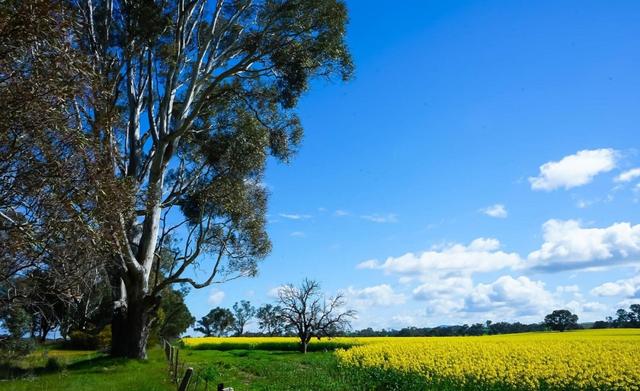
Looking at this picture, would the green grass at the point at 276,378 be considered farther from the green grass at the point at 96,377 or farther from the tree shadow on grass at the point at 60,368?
the tree shadow on grass at the point at 60,368

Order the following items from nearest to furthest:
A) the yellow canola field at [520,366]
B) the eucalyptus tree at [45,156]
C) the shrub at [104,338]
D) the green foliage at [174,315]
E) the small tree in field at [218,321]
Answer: the eucalyptus tree at [45,156] < the yellow canola field at [520,366] < the shrub at [104,338] < the green foliage at [174,315] < the small tree in field at [218,321]

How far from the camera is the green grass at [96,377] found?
16000 mm

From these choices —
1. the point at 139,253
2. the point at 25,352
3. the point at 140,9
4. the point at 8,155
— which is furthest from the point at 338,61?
the point at 25,352

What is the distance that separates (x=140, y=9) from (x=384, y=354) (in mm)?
19307

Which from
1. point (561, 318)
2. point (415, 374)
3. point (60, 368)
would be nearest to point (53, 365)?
point (60, 368)

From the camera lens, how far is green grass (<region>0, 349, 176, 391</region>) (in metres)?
16.0

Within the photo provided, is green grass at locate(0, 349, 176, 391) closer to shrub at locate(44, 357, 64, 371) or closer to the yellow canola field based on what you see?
shrub at locate(44, 357, 64, 371)

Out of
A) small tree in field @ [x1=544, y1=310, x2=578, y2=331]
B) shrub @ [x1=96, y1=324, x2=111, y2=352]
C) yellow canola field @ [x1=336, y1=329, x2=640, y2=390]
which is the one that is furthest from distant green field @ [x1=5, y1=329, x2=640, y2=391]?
small tree in field @ [x1=544, y1=310, x2=578, y2=331]

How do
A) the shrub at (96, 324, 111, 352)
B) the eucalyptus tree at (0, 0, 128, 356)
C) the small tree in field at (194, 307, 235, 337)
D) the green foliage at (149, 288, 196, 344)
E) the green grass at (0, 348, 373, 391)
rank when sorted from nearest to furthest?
the eucalyptus tree at (0, 0, 128, 356) < the green grass at (0, 348, 373, 391) < the shrub at (96, 324, 111, 352) < the green foliage at (149, 288, 196, 344) < the small tree in field at (194, 307, 235, 337)

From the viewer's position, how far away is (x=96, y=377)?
58.7 feet

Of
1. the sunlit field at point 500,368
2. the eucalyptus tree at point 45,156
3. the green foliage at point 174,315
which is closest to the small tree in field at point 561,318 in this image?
the green foliage at point 174,315

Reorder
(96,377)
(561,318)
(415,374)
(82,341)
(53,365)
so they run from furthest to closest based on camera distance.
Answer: (561,318), (82,341), (53,365), (415,374), (96,377)

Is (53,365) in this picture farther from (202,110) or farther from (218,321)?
(218,321)

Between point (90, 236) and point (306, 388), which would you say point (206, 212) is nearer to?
point (306, 388)
